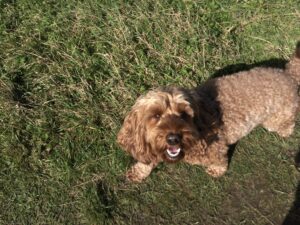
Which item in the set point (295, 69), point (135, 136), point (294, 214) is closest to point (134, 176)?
point (135, 136)

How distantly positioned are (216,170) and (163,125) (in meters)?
1.23

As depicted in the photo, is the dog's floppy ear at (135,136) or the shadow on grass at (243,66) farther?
the shadow on grass at (243,66)

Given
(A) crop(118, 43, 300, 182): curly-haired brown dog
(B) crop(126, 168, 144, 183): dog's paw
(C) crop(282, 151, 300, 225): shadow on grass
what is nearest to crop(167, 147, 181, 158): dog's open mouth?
(A) crop(118, 43, 300, 182): curly-haired brown dog

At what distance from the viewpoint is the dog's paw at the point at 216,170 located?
13.8ft

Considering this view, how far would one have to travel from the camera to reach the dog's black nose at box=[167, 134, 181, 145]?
3258 millimetres

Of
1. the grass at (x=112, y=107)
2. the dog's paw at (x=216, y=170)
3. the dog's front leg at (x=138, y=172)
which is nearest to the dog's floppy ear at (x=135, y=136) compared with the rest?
the dog's front leg at (x=138, y=172)

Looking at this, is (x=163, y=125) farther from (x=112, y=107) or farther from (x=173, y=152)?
(x=112, y=107)

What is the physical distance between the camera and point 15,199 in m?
3.98

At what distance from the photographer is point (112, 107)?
4.61 metres

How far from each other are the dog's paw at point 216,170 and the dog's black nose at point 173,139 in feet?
3.33

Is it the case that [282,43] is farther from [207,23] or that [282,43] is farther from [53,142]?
[53,142]

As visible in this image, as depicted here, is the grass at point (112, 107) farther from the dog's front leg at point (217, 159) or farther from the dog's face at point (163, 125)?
the dog's face at point (163, 125)

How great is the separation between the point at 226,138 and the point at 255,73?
746 mm

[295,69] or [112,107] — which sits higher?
[295,69]
